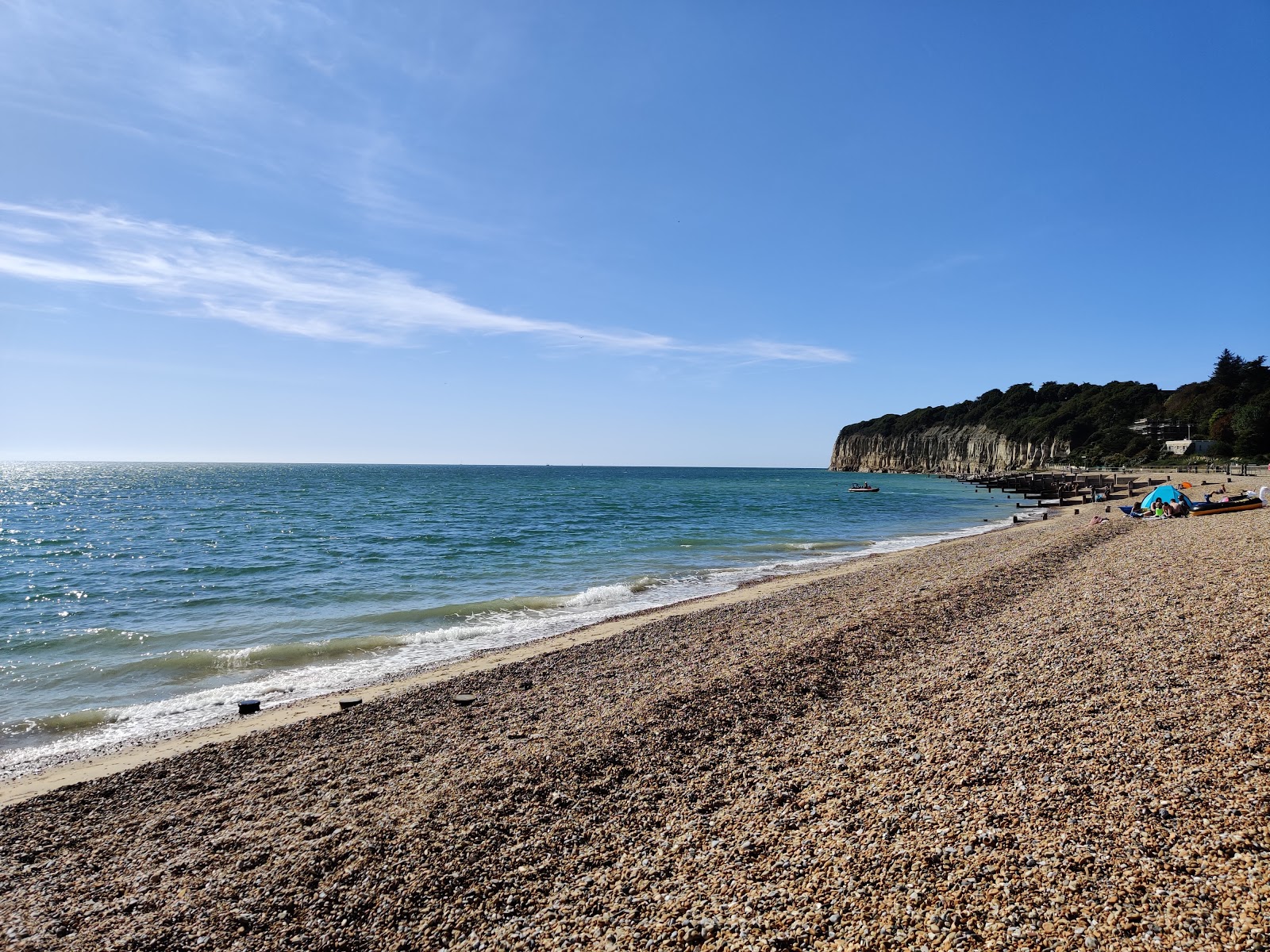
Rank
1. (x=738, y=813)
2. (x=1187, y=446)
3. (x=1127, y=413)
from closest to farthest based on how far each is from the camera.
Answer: (x=738, y=813), (x=1187, y=446), (x=1127, y=413)

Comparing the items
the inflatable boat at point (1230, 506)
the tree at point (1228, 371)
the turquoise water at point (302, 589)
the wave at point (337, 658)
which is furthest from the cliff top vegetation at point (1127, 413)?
the wave at point (337, 658)

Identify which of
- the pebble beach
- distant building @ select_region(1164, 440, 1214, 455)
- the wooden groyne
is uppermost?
distant building @ select_region(1164, 440, 1214, 455)

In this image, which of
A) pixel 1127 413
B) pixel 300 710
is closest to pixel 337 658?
pixel 300 710

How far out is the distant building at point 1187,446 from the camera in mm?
73938

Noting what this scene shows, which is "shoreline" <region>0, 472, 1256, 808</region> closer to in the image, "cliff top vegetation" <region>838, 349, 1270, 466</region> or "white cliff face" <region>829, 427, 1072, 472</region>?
"cliff top vegetation" <region>838, 349, 1270, 466</region>

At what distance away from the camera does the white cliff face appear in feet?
351

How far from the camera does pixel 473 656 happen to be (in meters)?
12.9

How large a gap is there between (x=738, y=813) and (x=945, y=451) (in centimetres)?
14996

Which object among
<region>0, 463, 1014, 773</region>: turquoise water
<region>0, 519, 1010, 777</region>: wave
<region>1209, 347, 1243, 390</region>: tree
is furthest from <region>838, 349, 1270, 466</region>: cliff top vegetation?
<region>0, 519, 1010, 777</region>: wave

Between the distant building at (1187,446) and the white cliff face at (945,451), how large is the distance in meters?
18.3

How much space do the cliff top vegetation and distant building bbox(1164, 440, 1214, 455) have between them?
1.32 m

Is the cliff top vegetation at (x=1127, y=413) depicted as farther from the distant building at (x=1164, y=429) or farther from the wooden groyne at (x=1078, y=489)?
the wooden groyne at (x=1078, y=489)

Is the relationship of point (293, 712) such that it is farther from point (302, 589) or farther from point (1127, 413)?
point (1127, 413)

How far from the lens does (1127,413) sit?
101 metres
